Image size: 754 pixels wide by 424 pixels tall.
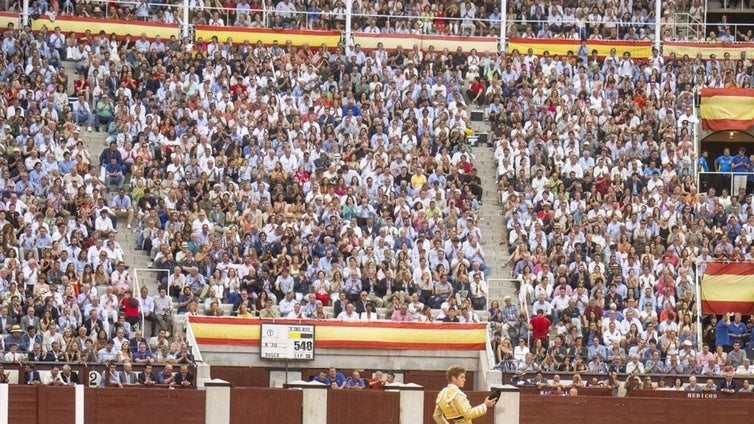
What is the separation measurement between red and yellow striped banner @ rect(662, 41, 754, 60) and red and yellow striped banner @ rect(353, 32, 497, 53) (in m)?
4.59

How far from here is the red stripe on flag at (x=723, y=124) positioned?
4791cm

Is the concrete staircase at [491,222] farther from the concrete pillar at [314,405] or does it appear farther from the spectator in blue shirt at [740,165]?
the concrete pillar at [314,405]

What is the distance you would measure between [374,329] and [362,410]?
4.34 m

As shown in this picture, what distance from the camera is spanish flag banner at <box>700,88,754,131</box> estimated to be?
47750mm

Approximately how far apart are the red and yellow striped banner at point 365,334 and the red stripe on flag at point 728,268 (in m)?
6.06

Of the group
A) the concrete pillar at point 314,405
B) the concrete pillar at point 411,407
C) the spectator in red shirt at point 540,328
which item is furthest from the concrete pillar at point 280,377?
the spectator in red shirt at point 540,328

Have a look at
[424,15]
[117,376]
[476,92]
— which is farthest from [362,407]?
[424,15]

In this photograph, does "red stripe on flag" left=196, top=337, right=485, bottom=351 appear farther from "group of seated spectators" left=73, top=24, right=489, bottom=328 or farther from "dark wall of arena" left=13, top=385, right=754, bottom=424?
"dark wall of arena" left=13, top=385, right=754, bottom=424

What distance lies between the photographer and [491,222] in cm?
4328

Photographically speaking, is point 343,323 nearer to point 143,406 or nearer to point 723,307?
point 143,406

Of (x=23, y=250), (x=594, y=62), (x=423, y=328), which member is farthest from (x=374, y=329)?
(x=594, y=62)

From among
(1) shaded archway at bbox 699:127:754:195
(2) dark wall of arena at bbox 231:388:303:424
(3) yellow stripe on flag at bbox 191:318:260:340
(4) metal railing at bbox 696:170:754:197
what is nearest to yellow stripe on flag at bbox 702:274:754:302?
(4) metal railing at bbox 696:170:754:197

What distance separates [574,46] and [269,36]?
25.8 ft

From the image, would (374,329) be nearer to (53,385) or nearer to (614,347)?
(614,347)
